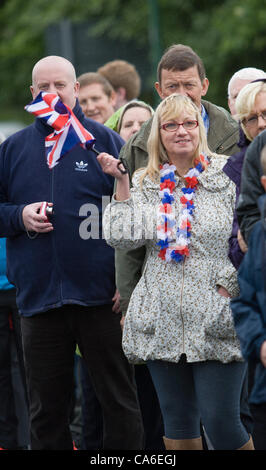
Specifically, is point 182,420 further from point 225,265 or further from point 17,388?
point 17,388

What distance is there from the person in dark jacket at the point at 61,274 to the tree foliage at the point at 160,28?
9.40m

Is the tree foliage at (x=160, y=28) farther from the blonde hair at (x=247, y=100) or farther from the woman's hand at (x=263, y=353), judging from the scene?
the woman's hand at (x=263, y=353)

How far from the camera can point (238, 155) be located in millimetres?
4668

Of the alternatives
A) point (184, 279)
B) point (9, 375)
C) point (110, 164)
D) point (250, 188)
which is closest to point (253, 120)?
point (250, 188)

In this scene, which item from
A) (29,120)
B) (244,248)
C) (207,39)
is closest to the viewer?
(244,248)

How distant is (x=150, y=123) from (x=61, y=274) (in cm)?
102

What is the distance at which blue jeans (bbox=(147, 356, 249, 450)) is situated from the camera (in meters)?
4.67

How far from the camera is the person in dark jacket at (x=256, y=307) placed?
4004 mm

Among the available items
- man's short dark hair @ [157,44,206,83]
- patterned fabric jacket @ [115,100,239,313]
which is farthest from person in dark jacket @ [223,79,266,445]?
man's short dark hair @ [157,44,206,83]

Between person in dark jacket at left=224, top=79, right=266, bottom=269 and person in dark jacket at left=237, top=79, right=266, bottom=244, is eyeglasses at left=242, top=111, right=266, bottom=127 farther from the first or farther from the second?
person in dark jacket at left=237, top=79, right=266, bottom=244

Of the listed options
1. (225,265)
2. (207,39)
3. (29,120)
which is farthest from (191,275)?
(29,120)

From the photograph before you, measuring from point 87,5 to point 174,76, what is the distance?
16.7 metres

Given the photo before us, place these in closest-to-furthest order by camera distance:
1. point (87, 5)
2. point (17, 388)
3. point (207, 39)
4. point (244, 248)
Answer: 1. point (244, 248)
2. point (17, 388)
3. point (207, 39)
4. point (87, 5)

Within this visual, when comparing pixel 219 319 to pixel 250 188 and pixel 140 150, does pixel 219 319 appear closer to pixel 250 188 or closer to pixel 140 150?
pixel 250 188
